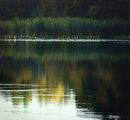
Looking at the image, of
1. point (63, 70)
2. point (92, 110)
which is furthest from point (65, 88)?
point (63, 70)

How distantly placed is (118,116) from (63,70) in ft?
33.1

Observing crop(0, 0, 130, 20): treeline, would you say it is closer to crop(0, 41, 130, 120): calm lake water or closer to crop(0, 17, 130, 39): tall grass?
crop(0, 17, 130, 39): tall grass

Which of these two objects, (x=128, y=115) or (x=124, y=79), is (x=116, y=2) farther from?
(x=128, y=115)

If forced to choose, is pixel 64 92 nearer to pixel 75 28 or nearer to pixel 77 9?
pixel 75 28

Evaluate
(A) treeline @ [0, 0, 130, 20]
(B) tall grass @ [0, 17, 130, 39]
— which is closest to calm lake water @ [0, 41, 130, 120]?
(B) tall grass @ [0, 17, 130, 39]

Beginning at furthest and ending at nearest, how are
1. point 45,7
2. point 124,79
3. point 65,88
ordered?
point 45,7, point 124,79, point 65,88

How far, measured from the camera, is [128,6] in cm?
7100

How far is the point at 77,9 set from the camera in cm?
7325

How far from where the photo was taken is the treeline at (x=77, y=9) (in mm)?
70000

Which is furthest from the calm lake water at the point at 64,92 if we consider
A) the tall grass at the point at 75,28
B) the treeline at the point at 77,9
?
the treeline at the point at 77,9

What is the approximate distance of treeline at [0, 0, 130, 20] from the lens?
7000 cm

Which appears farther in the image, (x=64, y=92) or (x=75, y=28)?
(x=75, y=28)

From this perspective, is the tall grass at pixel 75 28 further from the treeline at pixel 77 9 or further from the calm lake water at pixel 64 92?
the calm lake water at pixel 64 92

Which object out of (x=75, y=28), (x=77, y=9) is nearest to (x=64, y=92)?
(x=75, y=28)
